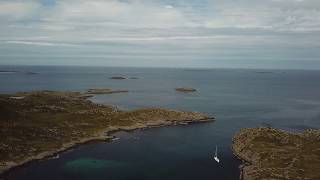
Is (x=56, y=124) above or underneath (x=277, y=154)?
above

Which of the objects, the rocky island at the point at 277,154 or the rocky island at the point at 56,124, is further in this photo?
the rocky island at the point at 56,124

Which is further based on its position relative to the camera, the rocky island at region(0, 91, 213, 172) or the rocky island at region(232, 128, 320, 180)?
the rocky island at region(0, 91, 213, 172)

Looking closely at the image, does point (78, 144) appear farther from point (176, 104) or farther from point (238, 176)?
point (176, 104)

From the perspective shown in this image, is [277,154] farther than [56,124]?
No
